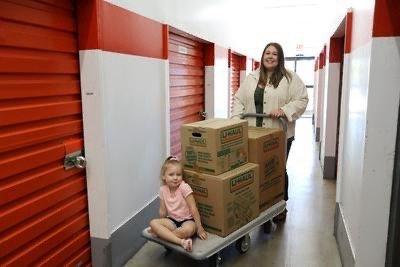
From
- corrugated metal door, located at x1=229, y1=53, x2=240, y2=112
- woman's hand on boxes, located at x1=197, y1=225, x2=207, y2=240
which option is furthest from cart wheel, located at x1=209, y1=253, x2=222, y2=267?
corrugated metal door, located at x1=229, y1=53, x2=240, y2=112

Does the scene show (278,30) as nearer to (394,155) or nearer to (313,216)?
(313,216)

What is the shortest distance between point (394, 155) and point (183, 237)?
1.33m

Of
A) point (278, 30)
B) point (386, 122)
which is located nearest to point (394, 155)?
point (386, 122)

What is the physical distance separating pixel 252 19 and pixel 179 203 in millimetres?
6313

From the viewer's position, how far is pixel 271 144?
9.04 ft

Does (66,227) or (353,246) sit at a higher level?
(66,227)

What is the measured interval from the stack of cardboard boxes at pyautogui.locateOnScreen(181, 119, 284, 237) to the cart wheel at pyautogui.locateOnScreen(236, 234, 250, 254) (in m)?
0.24

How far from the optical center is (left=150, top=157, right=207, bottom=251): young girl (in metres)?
2.29

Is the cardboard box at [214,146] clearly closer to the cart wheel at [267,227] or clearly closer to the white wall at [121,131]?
the white wall at [121,131]

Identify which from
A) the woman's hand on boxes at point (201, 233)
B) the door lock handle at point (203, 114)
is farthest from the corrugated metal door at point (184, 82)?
the woman's hand on boxes at point (201, 233)

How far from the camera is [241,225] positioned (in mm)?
2449

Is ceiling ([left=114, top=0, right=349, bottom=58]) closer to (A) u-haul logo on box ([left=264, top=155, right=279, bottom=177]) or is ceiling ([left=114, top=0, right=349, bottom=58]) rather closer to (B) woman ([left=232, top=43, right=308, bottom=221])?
(B) woman ([left=232, top=43, right=308, bottom=221])

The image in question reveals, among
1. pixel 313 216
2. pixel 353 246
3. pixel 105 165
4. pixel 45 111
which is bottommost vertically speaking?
pixel 313 216

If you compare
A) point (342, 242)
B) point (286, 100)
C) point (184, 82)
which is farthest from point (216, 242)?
point (184, 82)
